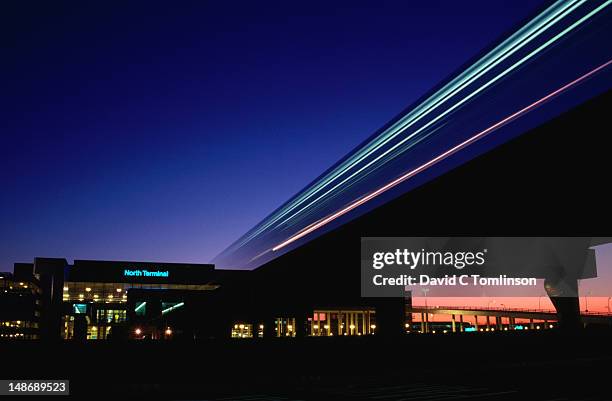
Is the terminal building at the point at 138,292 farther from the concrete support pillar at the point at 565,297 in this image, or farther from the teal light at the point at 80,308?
Result: the concrete support pillar at the point at 565,297

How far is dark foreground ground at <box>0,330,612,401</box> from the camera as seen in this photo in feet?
46.1

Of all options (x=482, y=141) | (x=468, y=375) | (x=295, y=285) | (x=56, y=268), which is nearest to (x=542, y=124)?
(x=482, y=141)

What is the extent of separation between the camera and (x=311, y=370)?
17.4 metres

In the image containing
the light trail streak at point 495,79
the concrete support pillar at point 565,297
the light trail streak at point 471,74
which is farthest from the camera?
the concrete support pillar at point 565,297

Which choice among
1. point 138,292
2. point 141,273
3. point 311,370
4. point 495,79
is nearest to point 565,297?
point 311,370

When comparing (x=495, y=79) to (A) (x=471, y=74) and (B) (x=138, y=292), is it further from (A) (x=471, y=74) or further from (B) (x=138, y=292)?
(B) (x=138, y=292)

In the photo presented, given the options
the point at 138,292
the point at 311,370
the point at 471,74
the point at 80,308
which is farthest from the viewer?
the point at 80,308

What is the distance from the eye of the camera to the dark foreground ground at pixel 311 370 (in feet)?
46.1

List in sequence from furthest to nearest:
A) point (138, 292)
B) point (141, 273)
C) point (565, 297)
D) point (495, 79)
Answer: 1. point (138, 292)
2. point (141, 273)
3. point (565, 297)
4. point (495, 79)

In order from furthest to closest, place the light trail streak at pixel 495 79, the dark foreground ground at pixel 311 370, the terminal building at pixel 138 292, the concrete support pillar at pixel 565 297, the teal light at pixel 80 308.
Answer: the teal light at pixel 80 308, the terminal building at pixel 138 292, the concrete support pillar at pixel 565 297, the dark foreground ground at pixel 311 370, the light trail streak at pixel 495 79

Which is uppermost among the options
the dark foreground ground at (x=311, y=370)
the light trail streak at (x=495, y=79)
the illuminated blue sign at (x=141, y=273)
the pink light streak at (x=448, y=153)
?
the light trail streak at (x=495, y=79)

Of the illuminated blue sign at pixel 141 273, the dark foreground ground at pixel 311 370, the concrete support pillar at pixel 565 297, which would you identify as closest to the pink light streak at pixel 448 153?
the dark foreground ground at pixel 311 370

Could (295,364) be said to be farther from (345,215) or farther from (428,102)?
(428,102)

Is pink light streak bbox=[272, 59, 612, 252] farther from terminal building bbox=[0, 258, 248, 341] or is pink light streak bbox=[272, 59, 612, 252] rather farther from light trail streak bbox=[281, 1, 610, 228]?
terminal building bbox=[0, 258, 248, 341]
